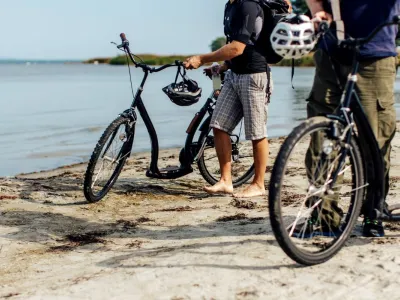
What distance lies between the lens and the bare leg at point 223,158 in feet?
20.9

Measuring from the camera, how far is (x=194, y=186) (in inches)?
285

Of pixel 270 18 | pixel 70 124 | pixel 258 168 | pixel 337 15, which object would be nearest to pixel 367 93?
pixel 337 15

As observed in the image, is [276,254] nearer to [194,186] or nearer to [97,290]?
[97,290]

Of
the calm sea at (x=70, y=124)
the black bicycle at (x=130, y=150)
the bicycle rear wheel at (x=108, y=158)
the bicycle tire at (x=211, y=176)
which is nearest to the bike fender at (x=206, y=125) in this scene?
the black bicycle at (x=130, y=150)

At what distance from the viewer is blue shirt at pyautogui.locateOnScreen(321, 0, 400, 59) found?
4.12m

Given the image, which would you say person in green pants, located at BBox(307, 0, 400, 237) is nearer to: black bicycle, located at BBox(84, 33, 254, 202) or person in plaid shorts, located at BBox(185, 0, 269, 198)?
person in plaid shorts, located at BBox(185, 0, 269, 198)

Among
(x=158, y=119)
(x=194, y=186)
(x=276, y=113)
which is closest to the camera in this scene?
(x=194, y=186)

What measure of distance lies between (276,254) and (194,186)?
129 inches

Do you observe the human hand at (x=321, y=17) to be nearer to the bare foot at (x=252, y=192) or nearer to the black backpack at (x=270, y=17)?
the black backpack at (x=270, y=17)

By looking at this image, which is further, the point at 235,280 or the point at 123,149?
the point at 123,149

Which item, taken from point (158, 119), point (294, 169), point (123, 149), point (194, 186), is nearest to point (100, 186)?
point (123, 149)

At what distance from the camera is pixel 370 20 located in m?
4.14

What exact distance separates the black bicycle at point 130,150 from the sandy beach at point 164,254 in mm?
241

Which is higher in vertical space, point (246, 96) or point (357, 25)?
point (357, 25)
